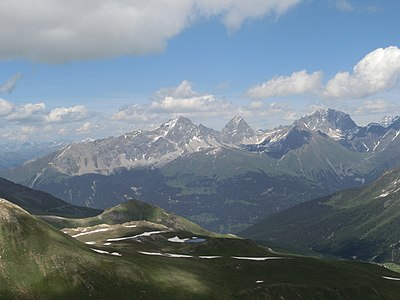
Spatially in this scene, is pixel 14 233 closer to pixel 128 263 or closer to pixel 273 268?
pixel 128 263

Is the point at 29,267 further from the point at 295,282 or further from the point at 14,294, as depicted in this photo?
the point at 295,282

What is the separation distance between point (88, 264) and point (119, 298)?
13479 mm

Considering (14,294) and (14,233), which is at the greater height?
(14,233)

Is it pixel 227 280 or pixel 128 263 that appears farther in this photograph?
pixel 227 280

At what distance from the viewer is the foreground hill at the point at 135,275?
109812 millimetres

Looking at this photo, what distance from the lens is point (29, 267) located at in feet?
364

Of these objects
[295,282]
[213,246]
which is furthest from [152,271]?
[213,246]

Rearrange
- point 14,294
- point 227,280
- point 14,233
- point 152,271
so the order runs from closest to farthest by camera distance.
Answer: point 14,294, point 14,233, point 152,271, point 227,280

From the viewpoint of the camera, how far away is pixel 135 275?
122188 millimetres

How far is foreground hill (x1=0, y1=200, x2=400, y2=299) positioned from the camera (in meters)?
110

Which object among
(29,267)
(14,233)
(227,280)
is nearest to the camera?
(29,267)

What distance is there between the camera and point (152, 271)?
129250mm

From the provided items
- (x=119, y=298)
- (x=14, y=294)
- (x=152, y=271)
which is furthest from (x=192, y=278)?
(x=14, y=294)

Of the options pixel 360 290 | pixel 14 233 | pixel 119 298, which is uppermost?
pixel 14 233
